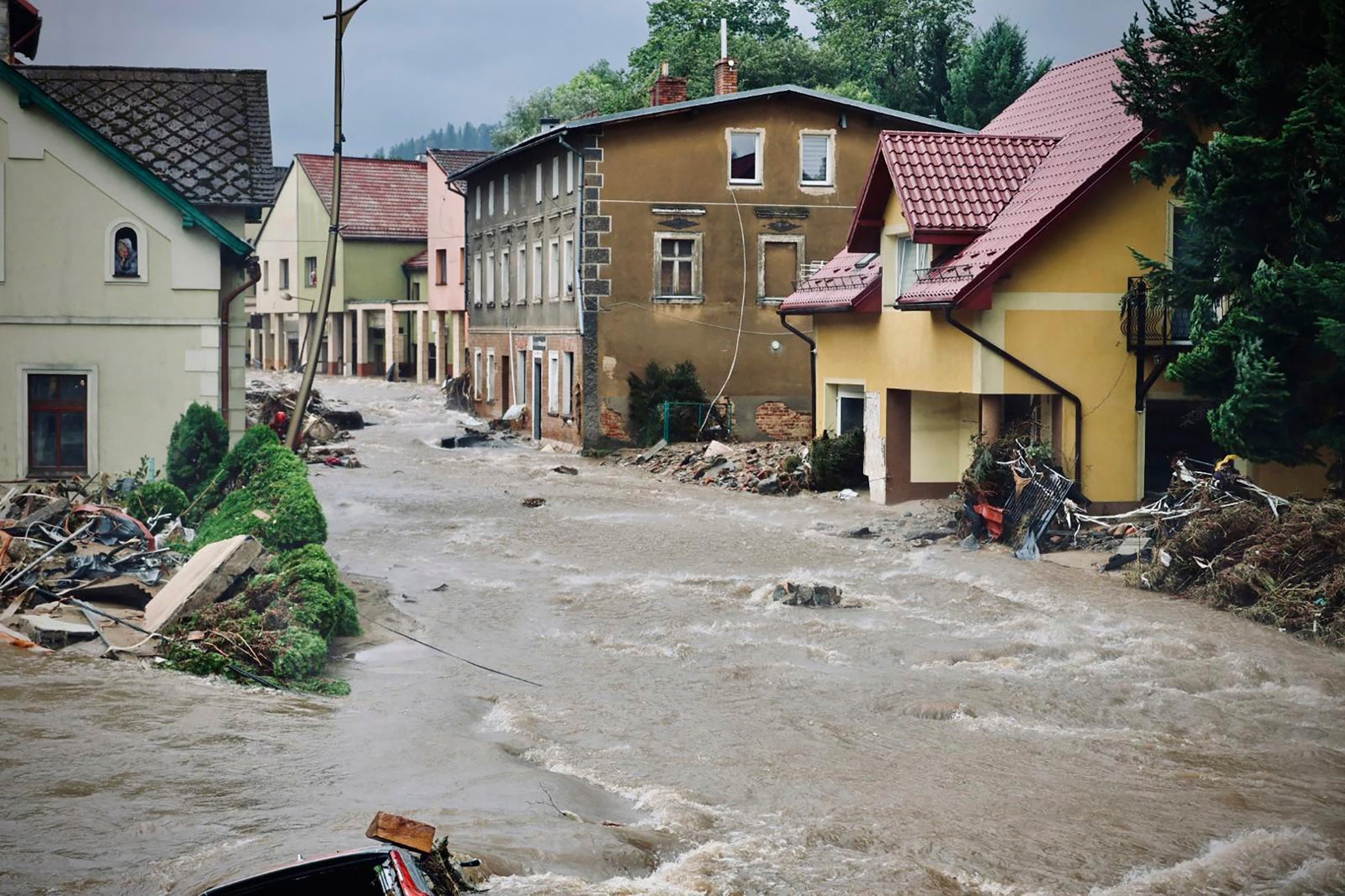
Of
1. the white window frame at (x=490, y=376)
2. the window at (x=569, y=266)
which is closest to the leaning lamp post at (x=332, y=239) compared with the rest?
the window at (x=569, y=266)

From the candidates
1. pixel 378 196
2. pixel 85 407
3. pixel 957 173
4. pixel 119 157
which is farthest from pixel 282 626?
pixel 378 196

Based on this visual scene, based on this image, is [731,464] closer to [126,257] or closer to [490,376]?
[126,257]

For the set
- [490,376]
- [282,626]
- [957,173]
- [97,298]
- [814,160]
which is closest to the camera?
[282,626]

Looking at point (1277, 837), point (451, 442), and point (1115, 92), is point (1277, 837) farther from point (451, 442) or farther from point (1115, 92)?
point (451, 442)

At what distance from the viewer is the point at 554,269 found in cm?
3944

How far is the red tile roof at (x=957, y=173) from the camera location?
23406mm

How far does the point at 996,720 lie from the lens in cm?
1286

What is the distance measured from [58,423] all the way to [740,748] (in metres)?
14.2

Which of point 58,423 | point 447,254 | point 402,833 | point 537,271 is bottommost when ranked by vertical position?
point 402,833

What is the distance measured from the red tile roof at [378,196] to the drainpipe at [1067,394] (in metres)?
45.4

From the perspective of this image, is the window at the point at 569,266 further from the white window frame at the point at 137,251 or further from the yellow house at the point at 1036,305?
the white window frame at the point at 137,251

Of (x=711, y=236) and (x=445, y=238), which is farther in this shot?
(x=445, y=238)

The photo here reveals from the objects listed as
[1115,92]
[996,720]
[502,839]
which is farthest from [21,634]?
[1115,92]

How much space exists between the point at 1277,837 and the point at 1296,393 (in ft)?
30.5
